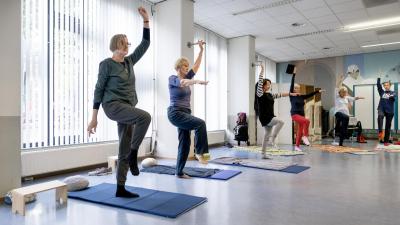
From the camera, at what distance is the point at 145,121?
258cm

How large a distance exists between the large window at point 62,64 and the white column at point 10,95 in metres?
0.76

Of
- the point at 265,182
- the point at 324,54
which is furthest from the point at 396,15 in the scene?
the point at 265,182

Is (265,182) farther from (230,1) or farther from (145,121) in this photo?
(230,1)

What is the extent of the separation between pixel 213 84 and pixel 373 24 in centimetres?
439

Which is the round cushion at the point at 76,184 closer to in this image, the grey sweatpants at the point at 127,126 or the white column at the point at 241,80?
the grey sweatpants at the point at 127,126

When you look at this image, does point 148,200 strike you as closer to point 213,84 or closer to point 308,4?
point 308,4

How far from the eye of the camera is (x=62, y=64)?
13.6 feet

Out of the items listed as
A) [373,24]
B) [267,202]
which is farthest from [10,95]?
[373,24]

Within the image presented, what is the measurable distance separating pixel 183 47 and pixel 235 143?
3708mm

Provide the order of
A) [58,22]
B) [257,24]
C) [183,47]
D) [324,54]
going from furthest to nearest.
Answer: [324,54]
[257,24]
[183,47]
[58,22]

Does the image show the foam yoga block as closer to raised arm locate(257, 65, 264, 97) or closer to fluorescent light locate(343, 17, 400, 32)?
raised arm locate(257, 65, 264, 97)

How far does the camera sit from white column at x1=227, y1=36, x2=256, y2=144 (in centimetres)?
837

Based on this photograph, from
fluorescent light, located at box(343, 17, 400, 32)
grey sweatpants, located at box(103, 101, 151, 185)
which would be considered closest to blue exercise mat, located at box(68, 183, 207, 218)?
grey sweatpants, located at box(103, 101, 151, 185)

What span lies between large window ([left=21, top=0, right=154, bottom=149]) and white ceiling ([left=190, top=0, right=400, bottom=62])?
2.29 m
